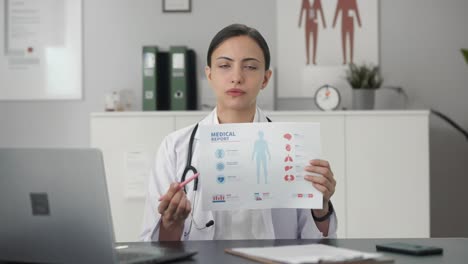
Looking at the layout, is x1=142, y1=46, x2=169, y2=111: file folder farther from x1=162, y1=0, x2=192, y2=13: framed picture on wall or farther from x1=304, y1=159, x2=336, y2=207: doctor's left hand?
x1=304, y1=159, x2=336, y2=207: doctor's left hand

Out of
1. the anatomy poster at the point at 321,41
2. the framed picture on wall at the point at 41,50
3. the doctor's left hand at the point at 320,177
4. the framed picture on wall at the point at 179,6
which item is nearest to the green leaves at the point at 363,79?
the anatomy poster at the point at 321,41

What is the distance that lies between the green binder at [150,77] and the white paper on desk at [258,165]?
224cm

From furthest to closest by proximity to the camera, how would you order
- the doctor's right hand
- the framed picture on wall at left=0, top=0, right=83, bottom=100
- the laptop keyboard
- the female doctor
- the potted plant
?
the framed picture on wall at left=0, top=0, right=83, bottom=100 < the potted plant < the female doctor < the doctor's right hand < the laptop keyboard

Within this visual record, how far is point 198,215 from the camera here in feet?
7.08

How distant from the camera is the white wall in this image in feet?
14.3

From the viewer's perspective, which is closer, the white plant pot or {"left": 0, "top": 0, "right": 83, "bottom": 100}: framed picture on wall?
the white plant pot

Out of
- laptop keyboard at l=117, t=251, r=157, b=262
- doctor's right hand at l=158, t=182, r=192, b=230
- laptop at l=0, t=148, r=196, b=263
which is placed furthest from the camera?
doctor's right hand at l=158, t=182, r=192, b=230

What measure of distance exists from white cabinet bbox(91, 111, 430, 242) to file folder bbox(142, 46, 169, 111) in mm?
155

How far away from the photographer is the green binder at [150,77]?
413 cm

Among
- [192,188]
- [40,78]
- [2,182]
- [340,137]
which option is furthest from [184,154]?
[40,78]

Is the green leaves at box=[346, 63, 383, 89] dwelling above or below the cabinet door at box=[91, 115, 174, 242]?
above

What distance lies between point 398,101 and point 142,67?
5.27 ft

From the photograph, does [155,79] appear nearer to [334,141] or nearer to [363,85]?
[334,141]

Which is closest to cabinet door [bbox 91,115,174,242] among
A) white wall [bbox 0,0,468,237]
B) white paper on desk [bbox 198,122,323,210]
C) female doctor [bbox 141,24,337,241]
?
white wall [bbox 0,0,468,237]
